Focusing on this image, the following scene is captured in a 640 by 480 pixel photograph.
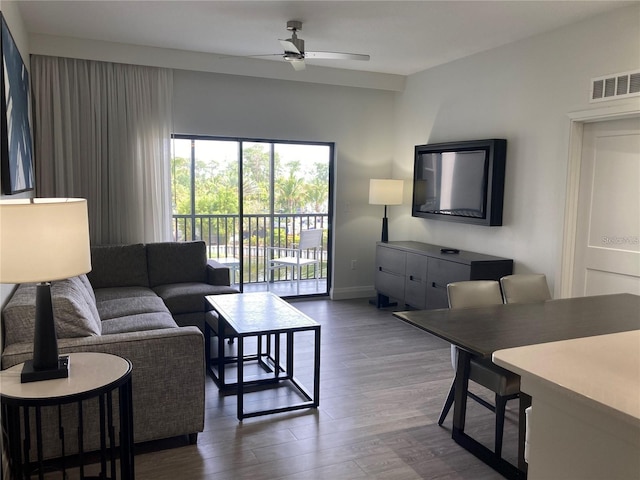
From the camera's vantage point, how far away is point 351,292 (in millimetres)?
6340

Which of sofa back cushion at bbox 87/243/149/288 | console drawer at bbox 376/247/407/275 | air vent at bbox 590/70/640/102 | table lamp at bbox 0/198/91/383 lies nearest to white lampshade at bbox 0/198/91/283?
table lamp at bbox 0/198/91/383

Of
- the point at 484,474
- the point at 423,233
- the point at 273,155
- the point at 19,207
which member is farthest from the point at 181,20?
the point at 484,474

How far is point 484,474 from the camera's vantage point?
2.53 meters

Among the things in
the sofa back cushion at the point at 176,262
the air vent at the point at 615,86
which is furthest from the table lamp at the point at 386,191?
the air vent at the point at 615,86

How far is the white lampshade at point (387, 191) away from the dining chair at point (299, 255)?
845mm

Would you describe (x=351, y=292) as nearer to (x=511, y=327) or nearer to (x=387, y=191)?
(x=387, y=191)

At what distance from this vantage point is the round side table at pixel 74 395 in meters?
1.84

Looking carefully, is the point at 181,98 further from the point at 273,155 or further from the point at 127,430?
the point at 127,430

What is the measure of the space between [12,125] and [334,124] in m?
3.76

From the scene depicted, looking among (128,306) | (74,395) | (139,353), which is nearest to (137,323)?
(128,306)

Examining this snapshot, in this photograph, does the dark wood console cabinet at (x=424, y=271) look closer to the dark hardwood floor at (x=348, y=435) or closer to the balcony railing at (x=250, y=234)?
the dark hardwood floor at (x=348, y=435)

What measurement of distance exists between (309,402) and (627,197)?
2735mm

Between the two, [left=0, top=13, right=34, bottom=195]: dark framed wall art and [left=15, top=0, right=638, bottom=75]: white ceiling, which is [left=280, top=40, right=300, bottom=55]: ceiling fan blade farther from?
[left=0, top=13, right=34, bottom=195]: dark framed wall art

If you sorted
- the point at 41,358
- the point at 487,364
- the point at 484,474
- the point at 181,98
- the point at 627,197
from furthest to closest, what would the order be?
the point at 181,98 → the point at 627,197 → the point at 487,364 → the point at 484,474 → the point at 41,358
